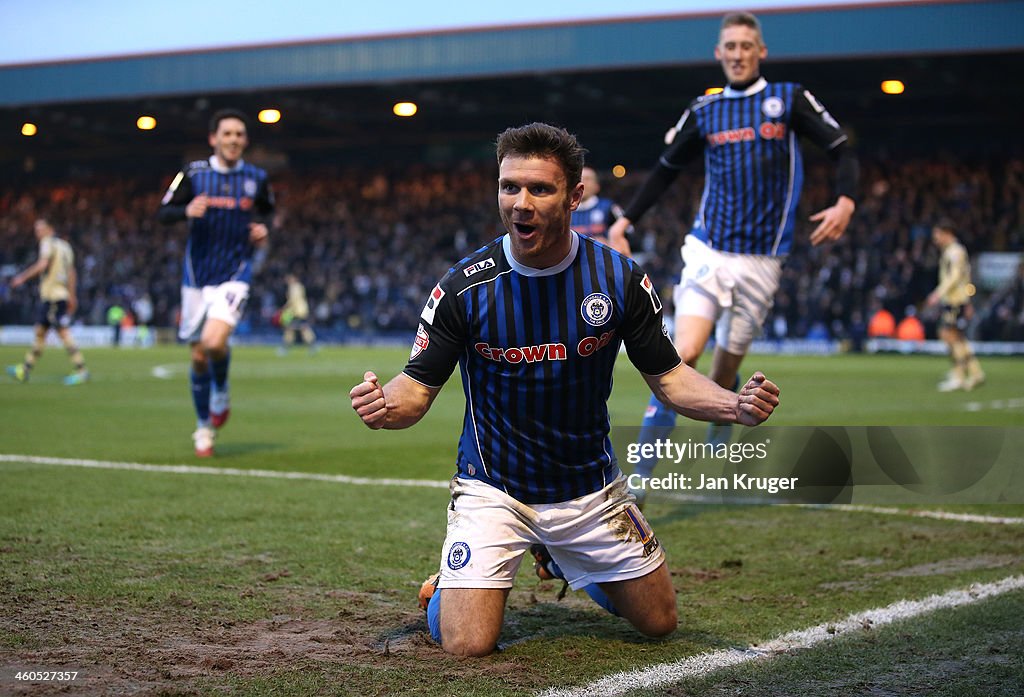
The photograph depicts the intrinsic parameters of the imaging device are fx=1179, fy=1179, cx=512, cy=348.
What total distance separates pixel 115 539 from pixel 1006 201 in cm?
3253

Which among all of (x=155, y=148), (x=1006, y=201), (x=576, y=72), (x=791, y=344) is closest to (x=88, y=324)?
(x=155, y=148)

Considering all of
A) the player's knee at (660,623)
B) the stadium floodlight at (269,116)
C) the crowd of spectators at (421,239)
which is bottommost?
the player's knee at (660,623)

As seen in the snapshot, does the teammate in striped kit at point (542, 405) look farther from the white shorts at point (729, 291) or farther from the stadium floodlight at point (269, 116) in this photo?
the stadium floodlight at point (269, 116)

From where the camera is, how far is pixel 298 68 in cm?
3173

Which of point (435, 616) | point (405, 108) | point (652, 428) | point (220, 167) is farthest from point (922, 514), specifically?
point (405, 108)

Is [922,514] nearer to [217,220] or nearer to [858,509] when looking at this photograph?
[858,509]

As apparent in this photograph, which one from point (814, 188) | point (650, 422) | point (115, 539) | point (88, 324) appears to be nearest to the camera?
point (115, 539)

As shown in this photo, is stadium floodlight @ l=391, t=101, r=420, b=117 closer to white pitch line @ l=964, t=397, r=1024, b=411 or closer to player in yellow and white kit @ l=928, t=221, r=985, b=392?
player in yellow and white kit @ l=928, t=221, r=985, b=392

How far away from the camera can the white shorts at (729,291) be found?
686 centimetres

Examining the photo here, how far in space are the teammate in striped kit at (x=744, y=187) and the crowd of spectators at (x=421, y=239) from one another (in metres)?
25.0

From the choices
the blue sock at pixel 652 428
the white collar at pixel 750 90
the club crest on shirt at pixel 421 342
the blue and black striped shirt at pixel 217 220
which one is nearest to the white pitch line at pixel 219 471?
the blue sock at pixel 652 428

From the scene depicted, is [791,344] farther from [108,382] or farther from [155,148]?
[155,148]

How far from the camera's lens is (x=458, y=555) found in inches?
159

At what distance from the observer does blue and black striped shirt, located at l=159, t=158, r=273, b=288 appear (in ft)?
30.8
